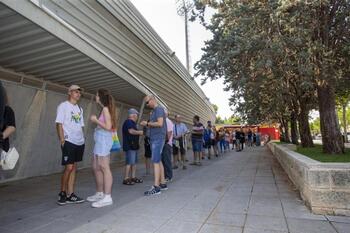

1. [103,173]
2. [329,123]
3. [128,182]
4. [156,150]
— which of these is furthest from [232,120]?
[103,173]

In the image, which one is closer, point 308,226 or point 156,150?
point 308,226

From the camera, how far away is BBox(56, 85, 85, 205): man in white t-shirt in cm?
502

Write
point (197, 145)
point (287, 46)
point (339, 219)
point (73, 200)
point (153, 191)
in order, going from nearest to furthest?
point (339, 219) → point (73, 200) → point (153, 191) → point (287, 46) → point (197, 145)

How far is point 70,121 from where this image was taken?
16.8 ft

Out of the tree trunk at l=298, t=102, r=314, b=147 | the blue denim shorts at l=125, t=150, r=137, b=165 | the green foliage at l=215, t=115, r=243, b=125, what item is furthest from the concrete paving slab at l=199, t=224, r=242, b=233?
the green foliage at l=215, t=115, r=243, b=125

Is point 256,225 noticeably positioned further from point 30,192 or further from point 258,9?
point 258,9

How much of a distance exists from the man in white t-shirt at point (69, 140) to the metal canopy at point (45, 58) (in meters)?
1.16

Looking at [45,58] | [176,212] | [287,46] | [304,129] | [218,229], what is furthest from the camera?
[304,129]

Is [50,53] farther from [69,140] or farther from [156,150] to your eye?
[156,150]

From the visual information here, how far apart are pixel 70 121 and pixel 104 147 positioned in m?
0.68

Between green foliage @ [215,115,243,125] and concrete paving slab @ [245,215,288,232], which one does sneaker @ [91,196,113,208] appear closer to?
concrete paving slab @ [245,215,288,232]

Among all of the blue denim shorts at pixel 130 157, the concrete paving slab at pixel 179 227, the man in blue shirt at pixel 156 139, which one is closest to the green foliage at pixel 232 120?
the blue denim shorts at pixel 130 157

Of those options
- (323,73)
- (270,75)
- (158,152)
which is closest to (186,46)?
(270,75)

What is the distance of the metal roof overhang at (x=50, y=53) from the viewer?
4.64 m
